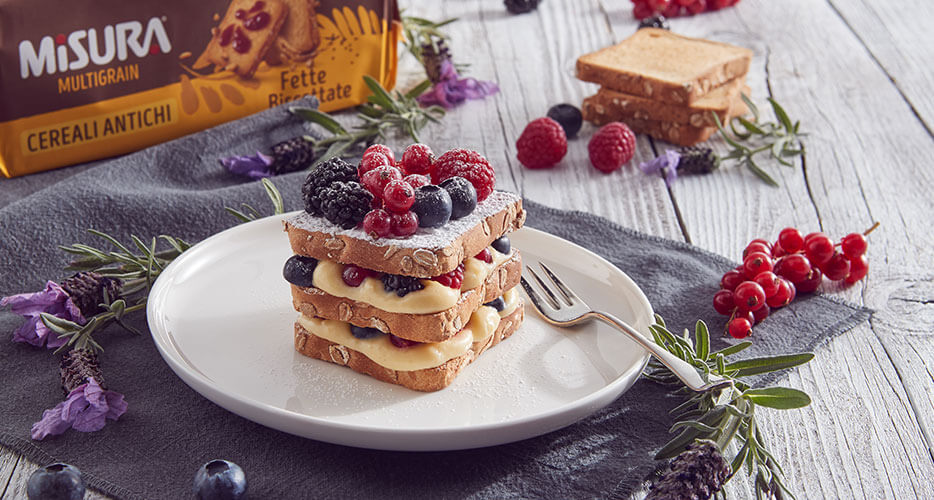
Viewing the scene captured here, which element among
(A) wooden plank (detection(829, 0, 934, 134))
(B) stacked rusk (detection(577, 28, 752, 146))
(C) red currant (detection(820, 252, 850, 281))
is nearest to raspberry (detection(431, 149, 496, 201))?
(C) red currant (detection(820, 252, 850, 281))

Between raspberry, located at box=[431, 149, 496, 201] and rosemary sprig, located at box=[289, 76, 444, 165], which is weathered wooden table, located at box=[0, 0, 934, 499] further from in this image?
raspberry, located at box=[431, 149, 496, 201]

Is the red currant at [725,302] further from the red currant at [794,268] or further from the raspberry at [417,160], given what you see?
the raspberry at [417,160]

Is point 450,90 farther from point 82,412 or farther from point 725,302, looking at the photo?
point 82,412

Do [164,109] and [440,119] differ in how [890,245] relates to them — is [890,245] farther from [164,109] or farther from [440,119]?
[164,109]

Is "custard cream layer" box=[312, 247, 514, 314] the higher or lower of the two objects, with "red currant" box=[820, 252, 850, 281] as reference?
higher

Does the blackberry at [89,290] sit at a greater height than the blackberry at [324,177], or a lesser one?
lesser

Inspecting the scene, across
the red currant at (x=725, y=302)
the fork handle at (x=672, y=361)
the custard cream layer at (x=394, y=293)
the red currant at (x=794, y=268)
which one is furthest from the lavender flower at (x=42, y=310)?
the red currant at (x=794, y=268)
